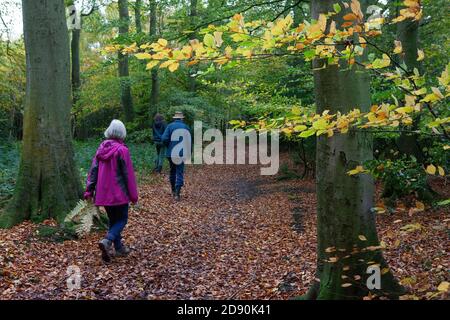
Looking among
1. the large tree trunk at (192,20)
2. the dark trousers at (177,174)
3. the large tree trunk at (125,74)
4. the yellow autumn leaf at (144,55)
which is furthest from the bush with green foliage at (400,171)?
the large tree trunk at (125,74)

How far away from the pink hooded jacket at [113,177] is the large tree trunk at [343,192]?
285cm

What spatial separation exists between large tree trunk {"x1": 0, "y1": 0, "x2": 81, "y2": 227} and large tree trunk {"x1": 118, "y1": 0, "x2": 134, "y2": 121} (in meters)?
11.7

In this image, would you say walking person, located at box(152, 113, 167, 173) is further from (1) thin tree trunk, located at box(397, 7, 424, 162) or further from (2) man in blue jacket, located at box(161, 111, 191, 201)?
(1) thin tree trunk, located at box(397, 7, 424, 162)

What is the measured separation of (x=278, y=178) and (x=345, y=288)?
10982mm

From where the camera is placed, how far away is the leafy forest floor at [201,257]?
16.0ft

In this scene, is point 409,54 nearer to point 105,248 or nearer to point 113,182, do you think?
point 113,182

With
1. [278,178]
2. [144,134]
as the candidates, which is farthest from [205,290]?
[144,134]

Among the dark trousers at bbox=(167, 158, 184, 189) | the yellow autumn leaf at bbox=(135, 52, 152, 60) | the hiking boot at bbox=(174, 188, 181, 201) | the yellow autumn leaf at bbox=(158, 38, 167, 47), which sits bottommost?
the hiking boot at bbox=(174, 188, 181, 201)

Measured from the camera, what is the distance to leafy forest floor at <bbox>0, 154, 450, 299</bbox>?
487cm

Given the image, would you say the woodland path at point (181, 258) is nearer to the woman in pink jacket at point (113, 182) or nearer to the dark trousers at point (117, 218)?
the dark trousers at point (117, 218)

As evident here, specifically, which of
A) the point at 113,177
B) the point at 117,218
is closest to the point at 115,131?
the point at 113,177

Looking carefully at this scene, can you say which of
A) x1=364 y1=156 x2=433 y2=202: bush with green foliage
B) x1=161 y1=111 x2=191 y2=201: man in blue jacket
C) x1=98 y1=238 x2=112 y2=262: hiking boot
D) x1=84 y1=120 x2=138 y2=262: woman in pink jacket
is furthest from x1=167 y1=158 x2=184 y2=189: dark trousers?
x1=364 y1=156 x2=433 y2=202: bush with green foliage

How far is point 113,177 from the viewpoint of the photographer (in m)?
5.80

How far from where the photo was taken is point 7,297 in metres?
4.40
